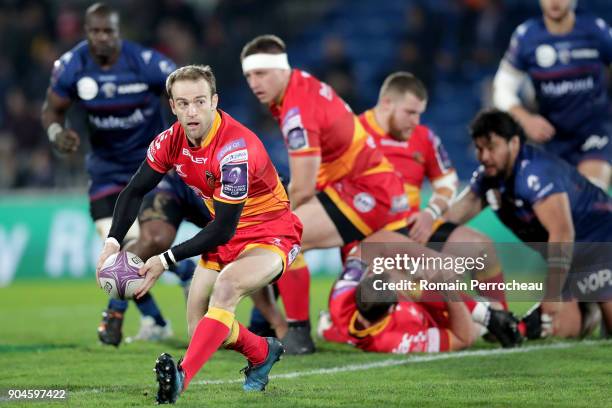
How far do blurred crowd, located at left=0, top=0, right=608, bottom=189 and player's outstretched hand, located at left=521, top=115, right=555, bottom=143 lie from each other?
294 inches

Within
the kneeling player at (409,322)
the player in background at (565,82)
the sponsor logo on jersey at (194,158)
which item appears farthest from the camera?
the player in background at (565,82)

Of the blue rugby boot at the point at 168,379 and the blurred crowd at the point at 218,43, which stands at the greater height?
the blurred crowd at the point at 218,43

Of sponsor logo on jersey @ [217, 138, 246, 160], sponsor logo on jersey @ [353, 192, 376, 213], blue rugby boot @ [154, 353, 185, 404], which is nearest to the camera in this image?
blue rugby boot @ [154, 353, 185, 404]

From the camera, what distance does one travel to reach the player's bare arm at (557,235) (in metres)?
8.33

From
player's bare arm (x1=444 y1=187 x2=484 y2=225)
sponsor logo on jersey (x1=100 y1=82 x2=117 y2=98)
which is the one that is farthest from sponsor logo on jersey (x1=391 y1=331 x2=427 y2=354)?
sponsor logo on jersey (x1=100 y1=82 x2=117 y2=98)

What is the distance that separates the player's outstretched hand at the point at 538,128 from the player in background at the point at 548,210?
1032 mm

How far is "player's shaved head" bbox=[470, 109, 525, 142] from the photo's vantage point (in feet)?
27.9

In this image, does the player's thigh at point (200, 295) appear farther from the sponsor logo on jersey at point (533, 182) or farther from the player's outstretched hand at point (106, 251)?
the sponsor logo on jersey at point (533, 182)

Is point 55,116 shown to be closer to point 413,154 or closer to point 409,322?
point 413,154

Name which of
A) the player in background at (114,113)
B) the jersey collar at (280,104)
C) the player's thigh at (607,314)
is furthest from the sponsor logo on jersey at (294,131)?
the player's thigh at (607,314)

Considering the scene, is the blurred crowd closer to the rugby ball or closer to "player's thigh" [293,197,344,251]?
"player's thigh" [293,197,344,251]

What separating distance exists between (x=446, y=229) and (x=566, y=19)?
2344 mm

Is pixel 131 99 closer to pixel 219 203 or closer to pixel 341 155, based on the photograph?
pixel 341 155

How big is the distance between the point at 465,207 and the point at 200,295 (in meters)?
3.22
